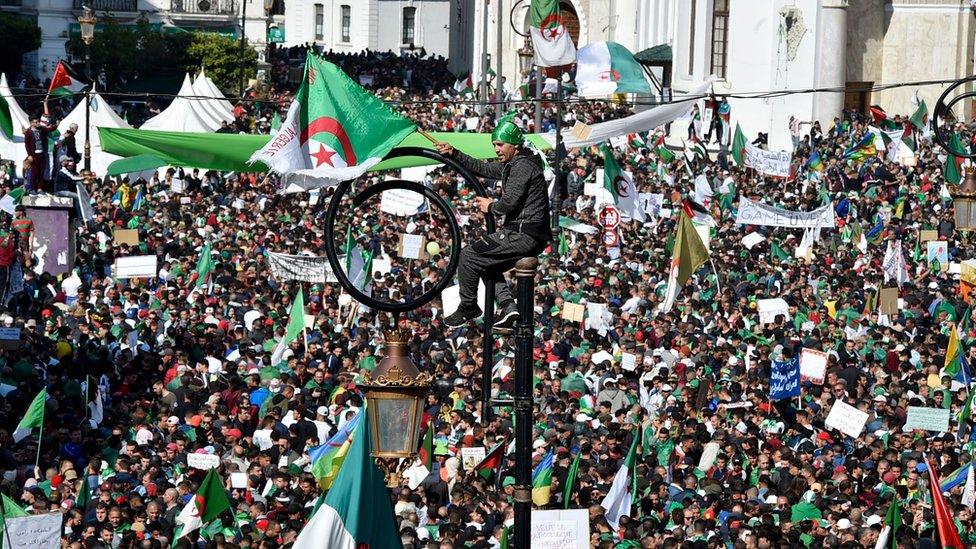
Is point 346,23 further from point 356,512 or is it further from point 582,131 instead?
point 356,512

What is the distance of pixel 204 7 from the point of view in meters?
74.7

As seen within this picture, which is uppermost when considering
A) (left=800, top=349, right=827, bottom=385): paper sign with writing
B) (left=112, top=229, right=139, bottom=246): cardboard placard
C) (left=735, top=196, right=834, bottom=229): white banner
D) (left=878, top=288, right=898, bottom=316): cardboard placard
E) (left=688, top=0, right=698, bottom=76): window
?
(left=688, top=0, right=698, bottom=76): window

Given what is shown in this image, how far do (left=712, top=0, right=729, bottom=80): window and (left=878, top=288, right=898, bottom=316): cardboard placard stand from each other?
23597 millimetres

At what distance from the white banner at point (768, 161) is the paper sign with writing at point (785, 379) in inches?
517

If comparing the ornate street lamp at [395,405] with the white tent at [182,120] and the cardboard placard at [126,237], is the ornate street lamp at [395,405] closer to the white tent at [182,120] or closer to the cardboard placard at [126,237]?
the cardboard placard at [126,237]

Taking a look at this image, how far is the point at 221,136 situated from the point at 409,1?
65.1 metres

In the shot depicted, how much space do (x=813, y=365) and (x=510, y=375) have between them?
2982 mm

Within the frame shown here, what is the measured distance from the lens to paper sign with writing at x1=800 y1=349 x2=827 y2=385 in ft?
57.7

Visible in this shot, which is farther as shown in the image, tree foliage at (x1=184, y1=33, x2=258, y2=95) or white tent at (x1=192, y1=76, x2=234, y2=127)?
tree foliage at (x1=184, y1=33, x2=258, y2=95)

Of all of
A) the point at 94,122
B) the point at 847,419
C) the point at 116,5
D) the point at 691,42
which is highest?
the point at 116,5

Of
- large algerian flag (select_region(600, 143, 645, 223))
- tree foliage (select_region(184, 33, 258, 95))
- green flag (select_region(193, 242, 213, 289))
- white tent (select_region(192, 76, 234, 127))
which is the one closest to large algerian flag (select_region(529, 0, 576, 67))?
large algerian flag (select_region(600, 143, 645, 223))

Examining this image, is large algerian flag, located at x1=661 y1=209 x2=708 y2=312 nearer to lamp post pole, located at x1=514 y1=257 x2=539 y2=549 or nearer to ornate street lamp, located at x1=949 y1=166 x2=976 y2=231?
ornate street lamp, located at x1=949 y1=166 x2=976 y2=231

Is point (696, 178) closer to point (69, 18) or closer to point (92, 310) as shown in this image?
point (92, 310)

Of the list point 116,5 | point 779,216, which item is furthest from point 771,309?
point 116,5
